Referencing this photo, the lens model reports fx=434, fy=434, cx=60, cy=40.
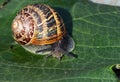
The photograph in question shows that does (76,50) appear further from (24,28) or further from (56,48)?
(24,28)

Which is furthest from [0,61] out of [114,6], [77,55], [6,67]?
[114,6]

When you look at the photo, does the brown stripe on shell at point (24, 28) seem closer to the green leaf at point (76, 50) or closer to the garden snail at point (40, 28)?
the garden snail at point (40, 28)

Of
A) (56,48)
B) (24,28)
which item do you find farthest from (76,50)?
(24,28)

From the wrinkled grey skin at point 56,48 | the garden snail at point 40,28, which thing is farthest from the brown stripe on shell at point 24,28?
the wrinkled grey skin at point 56,48

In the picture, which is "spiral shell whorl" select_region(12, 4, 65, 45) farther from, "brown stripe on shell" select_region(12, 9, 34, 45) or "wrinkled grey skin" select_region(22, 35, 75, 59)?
"wrinkled grey skin" select_region(22, 35, 75, 59)

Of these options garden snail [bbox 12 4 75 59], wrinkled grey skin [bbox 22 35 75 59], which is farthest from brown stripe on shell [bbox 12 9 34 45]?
wrinkled grey skin [bbox 22 35 75 59]

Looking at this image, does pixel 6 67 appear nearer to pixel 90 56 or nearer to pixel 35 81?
pixel 35 81
